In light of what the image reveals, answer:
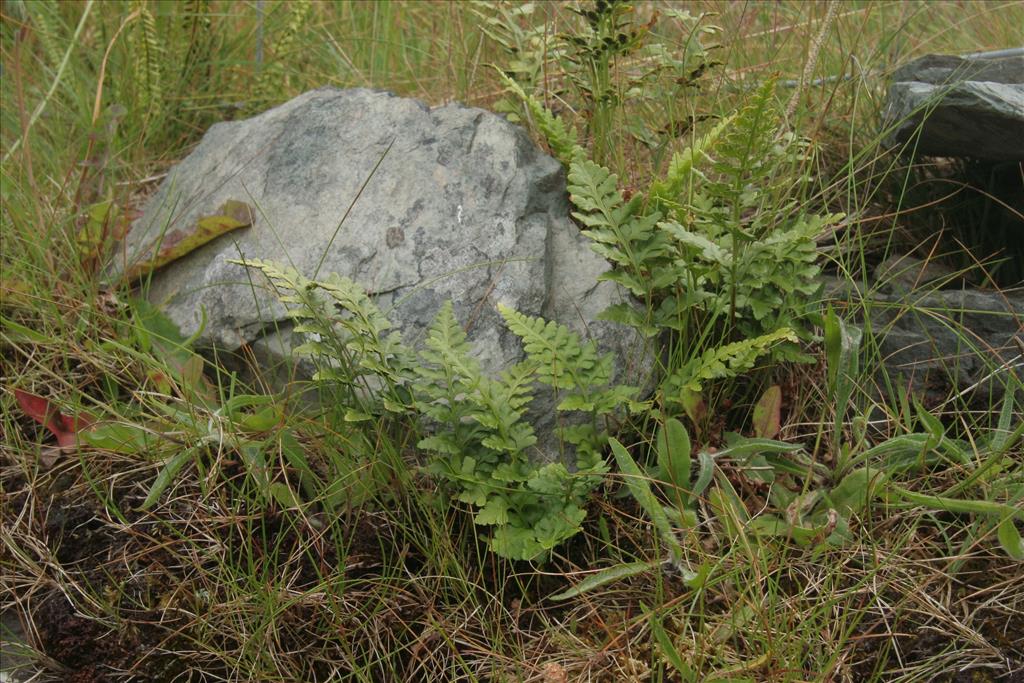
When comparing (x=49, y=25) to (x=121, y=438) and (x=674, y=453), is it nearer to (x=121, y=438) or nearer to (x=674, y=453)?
(x=121, y=438)

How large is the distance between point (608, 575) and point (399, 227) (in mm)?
1158

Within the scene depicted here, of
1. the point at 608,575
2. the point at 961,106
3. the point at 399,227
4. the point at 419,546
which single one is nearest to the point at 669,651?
the point at 608,575

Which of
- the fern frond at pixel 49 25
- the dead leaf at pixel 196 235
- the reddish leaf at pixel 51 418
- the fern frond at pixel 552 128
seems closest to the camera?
the reddish leaf at pixel 51 418

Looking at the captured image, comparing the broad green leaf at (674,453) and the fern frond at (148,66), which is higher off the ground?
the fern frond at (148,66)

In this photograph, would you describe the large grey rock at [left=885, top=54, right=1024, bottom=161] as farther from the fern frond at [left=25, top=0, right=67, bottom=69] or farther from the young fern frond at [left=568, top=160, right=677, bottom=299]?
the fern frond at [left=25, top=0, right=67, bottom=69]

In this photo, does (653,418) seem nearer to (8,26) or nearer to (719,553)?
(719,553)

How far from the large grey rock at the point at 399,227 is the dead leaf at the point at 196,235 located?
0.03 metres

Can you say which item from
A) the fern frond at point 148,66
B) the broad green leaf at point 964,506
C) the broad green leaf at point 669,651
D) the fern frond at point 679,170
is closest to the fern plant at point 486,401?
the broad green leaf at point 669,651

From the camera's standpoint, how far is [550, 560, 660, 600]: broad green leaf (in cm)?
207

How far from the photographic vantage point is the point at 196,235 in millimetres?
2842

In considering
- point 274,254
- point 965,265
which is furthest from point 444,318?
point 965,265

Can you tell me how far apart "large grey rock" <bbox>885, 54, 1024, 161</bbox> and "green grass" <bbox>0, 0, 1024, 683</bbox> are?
0.53 feet

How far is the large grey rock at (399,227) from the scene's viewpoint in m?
2.54

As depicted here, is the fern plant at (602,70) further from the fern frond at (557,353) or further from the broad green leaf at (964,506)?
the broad green leaf at (964,506)
